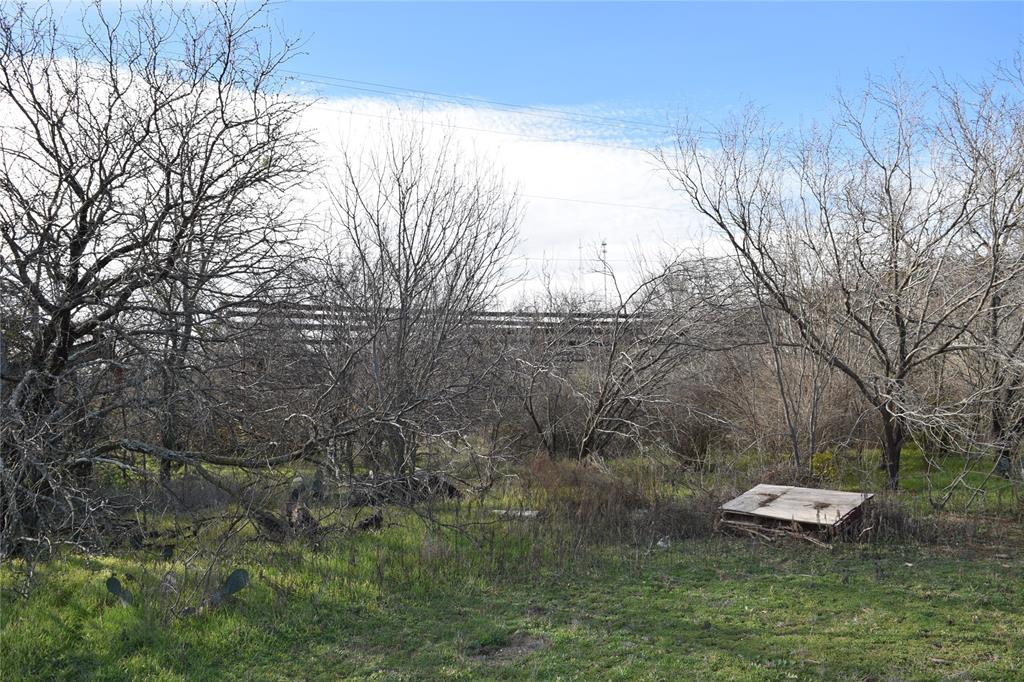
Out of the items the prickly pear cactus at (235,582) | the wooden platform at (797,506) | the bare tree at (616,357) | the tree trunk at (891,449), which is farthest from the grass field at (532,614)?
the bare tree at (616,357)

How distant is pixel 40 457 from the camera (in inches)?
231

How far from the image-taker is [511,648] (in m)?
5.20

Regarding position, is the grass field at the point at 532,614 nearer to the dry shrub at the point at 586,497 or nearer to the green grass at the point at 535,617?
the green grass at the point at 535,617

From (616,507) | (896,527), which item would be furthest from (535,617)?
(896,527)

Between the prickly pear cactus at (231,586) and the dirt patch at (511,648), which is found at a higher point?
the prickly pear cactus at (231,586)

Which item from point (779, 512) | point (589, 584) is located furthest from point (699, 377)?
point (589, 584)

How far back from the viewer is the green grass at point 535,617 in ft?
15.9

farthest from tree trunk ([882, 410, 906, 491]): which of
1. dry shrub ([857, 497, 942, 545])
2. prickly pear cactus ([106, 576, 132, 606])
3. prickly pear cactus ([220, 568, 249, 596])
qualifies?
prickly pear cactus ([106, 576, 132, 606])

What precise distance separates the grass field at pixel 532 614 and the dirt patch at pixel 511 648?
0.7 inches

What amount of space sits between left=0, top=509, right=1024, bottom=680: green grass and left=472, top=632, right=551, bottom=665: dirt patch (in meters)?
0.02

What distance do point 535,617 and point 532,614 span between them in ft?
0.24

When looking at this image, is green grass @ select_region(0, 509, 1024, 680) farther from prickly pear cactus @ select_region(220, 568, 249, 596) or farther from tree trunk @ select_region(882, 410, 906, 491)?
tree trunk @ select_region(882, 410, 906, 491)

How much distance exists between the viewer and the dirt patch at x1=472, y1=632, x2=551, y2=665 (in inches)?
198

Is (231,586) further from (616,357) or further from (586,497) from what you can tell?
(616,357)
